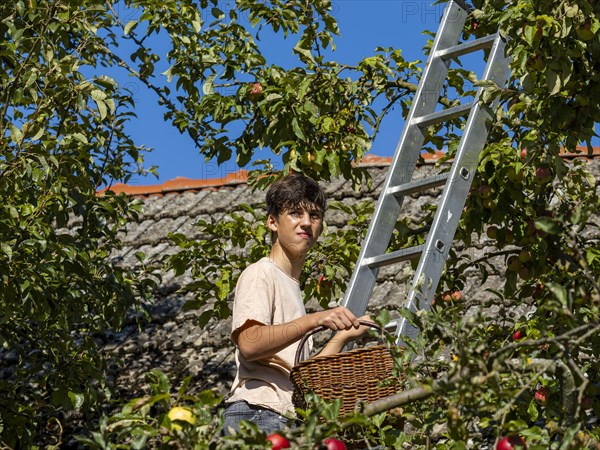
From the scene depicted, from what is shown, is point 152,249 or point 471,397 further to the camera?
point 152,249

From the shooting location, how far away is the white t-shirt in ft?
10.8

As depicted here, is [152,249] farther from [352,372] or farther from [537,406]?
[352,372]

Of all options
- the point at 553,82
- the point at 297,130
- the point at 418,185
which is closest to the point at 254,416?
the point at 418,185

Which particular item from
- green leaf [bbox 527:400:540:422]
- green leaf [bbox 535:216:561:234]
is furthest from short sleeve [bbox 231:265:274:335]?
green leaf [bbox 535:216:561:234]

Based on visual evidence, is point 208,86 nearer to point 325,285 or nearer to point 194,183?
point 325,285

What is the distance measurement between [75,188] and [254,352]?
2.32 metres

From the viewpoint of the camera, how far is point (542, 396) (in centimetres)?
396

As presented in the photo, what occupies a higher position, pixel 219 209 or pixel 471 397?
pixel 219 209

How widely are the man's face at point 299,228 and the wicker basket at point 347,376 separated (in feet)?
1.35

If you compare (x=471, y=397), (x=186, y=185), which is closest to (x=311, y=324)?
(x=471, y=397)

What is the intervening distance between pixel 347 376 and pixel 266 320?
0.30m

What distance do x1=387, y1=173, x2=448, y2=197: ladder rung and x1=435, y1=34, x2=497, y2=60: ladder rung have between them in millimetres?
576

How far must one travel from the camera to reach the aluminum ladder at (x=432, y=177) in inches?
151

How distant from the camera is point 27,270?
489 centimetres
